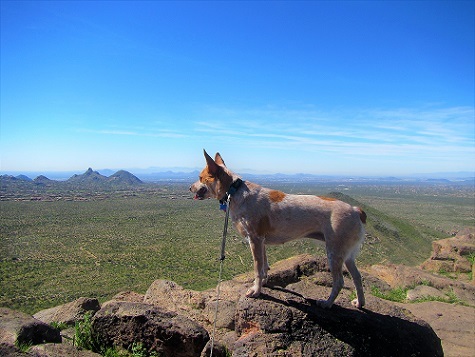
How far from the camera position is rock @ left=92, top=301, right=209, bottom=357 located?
14.7 feet

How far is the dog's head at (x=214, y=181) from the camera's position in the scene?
4.95 metres

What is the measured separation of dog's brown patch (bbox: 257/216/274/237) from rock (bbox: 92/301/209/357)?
1.64 metres

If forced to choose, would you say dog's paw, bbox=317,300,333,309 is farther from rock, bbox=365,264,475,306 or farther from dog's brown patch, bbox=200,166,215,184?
rock, bbox=365,264,475,306

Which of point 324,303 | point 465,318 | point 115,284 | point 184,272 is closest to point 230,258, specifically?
→ point 184,272

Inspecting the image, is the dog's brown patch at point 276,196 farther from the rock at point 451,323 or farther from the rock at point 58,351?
the rock at point 451,323

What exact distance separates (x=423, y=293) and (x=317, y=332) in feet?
28.1

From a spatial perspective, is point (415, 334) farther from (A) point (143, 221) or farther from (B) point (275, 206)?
(A) point (143, 221)

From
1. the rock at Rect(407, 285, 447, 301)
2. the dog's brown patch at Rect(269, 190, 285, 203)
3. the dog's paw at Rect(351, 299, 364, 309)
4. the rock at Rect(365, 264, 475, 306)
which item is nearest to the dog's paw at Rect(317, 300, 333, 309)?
the dog's paw at Rect(351, 299, 364, 309)

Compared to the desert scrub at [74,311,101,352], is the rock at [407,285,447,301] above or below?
below

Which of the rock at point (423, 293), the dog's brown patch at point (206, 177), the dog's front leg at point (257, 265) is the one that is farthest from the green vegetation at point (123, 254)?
the dog's brown patch at point (206, 177)

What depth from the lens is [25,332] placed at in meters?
4.20

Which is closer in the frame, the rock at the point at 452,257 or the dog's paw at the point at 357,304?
the dog's paw at the point at 357,304

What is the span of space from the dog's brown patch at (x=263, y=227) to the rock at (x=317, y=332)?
3.23 ft

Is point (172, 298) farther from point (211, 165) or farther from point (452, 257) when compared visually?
point (452, 257)
